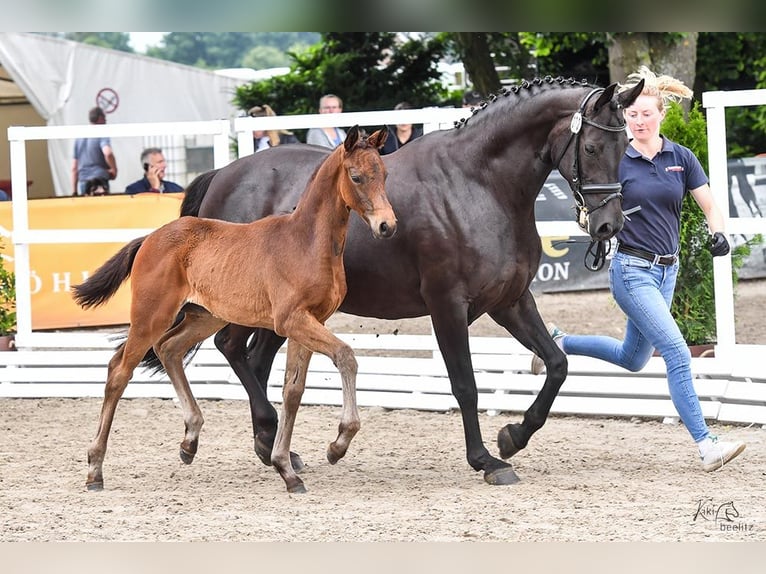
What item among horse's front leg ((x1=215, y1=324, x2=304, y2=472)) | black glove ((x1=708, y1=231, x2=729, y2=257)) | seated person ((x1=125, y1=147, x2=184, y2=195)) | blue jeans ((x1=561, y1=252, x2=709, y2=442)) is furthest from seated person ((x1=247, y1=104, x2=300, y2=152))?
black glove ((x1=708, y1=231, x2=729, y2=257))

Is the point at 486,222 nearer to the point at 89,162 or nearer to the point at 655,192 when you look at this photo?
the point at 655,192

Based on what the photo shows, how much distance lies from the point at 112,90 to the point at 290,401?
12.0 metres

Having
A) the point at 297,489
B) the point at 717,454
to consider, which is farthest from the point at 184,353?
the point at 717,454

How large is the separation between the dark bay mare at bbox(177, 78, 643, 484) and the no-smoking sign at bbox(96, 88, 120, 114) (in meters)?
11.1

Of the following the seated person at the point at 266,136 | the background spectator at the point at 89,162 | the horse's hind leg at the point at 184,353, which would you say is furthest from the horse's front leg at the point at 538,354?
the background spectator at the point at 89,162

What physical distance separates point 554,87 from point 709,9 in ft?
14.2

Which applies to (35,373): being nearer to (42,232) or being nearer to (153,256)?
(42,232)

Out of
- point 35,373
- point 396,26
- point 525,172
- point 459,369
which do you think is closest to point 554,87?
point 525,172

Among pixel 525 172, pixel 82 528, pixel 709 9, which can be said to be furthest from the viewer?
pixel 525 172

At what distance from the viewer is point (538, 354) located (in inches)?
200

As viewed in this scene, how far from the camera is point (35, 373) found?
7.97 metres

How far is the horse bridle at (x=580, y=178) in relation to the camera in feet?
14.7

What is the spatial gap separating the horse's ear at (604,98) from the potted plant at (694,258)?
2.39 meters

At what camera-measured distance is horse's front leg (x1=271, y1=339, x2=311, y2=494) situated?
4.81 metres
